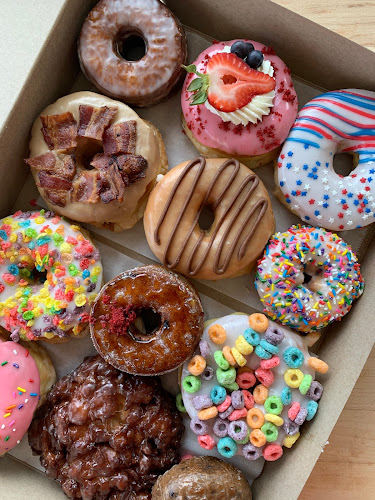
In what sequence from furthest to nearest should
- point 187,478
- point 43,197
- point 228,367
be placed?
point 43,197, point 228,367, point 187,478

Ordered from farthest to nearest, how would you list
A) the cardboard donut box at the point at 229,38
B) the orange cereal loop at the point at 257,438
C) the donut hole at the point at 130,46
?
the donut hole at the point at 130,46 → the orange cereal loop at the point at 257,438 → the cardboard donut box at the point at 229,38

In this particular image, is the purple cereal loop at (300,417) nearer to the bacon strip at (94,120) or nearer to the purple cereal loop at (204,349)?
the purple cereal loop at (204,349)

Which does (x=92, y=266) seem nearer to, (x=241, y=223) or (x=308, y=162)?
(x=241, y=223)

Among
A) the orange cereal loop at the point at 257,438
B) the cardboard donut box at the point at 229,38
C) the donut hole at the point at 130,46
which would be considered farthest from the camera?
the donut hole at the point at 130,46

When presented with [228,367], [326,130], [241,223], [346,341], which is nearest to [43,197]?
[241,223]

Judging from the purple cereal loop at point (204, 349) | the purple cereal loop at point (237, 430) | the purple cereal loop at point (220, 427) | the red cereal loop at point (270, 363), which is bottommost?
the purple cereal loop at point (220, 427)

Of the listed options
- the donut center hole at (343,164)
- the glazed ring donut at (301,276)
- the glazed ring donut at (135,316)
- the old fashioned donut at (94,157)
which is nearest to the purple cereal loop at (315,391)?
the glazed ring donut at (301,276)
